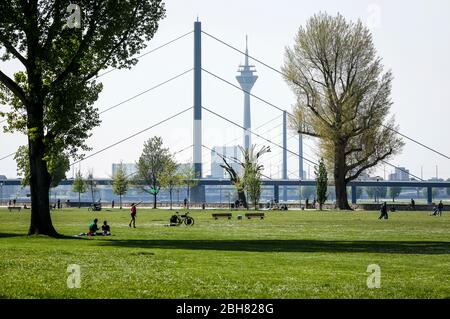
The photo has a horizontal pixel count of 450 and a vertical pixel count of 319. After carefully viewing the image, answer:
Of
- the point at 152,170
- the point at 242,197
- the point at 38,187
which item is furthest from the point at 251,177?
the point at 38,187

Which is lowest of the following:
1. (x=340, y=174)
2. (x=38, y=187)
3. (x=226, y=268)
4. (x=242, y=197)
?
(x=226, y=268)

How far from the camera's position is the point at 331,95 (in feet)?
262

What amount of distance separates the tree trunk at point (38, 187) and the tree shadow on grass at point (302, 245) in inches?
189

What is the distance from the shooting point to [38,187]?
116 ft

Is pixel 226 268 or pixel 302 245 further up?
pixel 302 245

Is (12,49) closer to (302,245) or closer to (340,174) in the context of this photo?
(302,245)

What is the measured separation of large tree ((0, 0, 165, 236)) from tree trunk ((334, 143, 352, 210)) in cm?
4856

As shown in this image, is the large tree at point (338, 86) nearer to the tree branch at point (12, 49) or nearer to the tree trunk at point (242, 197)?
the tree trunk at point (242, 197)

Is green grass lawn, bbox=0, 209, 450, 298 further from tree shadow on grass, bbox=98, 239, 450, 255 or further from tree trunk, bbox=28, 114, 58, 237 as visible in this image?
tree trunk, bbox=28, 114, 58, 237

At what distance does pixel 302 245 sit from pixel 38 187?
41.7ft

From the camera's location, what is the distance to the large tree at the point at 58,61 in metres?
33.5
